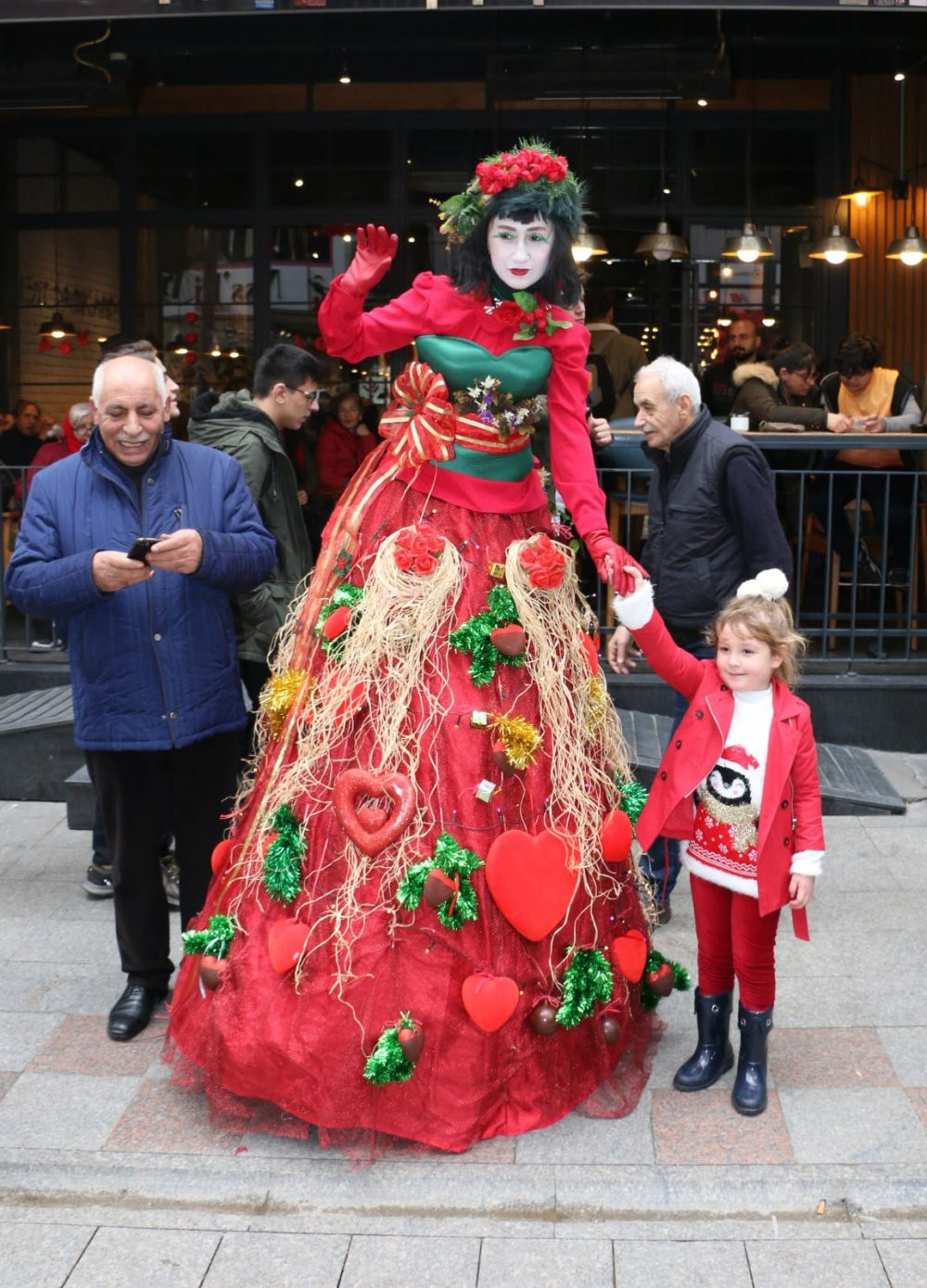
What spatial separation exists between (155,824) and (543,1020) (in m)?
1.31

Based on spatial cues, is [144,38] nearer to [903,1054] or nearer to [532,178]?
[532,178]

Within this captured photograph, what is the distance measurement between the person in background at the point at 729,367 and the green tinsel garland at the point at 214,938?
19.9 ft

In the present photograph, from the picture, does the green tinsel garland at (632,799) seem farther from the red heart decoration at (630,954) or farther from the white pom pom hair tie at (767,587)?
the white pom pom hair tie at (767,587)

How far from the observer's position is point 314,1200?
11.6ft

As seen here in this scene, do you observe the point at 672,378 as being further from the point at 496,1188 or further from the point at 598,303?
the point at 598,303

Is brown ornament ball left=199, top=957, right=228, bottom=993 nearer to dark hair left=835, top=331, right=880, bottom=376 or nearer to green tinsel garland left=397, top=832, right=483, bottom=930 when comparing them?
green tinsel garland left=397, top=832, right=483, bottom=930

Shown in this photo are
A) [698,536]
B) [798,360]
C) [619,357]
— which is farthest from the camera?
[619,357]

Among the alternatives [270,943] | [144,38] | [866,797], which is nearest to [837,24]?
[144,38]

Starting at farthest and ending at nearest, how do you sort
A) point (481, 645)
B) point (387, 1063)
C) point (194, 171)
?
point (194, 171)
point (481, 645)
point (387, 1063)

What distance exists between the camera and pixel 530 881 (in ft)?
12.2

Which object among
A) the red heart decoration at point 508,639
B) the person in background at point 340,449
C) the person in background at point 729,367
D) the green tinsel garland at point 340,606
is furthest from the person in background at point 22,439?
the red heart decoration at point 508,639

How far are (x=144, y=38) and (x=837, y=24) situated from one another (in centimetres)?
465

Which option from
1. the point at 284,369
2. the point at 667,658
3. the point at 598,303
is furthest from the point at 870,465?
the point at 667,658

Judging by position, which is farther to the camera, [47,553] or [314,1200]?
[47,553]
